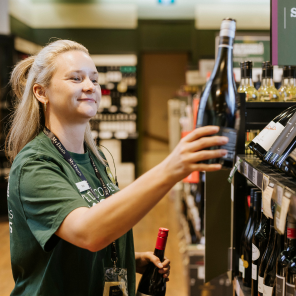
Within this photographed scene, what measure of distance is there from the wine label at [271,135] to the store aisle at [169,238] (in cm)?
245

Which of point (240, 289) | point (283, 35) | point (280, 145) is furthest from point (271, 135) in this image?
point (240, 289)

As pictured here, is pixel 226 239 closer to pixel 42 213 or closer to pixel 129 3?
pixel 42 213

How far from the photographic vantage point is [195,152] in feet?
2.60

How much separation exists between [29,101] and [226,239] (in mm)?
1095

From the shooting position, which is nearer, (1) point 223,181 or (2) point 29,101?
(2) point 29,101

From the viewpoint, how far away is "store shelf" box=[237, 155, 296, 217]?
84 cm

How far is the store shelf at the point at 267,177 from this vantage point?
2.75 ft

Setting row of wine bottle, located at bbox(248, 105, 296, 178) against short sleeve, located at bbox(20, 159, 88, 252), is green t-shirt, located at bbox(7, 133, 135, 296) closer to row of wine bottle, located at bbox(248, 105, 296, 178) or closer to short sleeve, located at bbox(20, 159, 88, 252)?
short sleeve, located at bbox(20, 159, 88, 252)

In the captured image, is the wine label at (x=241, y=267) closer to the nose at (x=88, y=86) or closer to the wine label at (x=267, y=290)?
the wine label at (x=267, y=290)

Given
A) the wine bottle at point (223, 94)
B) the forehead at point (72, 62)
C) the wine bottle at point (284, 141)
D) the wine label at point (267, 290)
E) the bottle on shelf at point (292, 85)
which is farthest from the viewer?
the bottle on shelf at point (292, 85)

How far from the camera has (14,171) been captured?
1155mm

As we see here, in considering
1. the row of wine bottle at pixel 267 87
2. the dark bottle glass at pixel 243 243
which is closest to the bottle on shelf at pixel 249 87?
the row of wine bottle at pixel 267 87

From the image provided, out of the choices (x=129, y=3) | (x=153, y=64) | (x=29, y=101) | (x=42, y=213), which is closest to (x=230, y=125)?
(x=42, y=213)

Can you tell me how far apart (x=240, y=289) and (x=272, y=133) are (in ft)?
2.09
